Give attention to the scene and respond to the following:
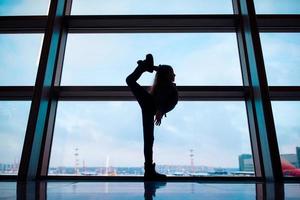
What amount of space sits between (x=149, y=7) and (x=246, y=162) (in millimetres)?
2355

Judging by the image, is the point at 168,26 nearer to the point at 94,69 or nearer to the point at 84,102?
the point at 94,69

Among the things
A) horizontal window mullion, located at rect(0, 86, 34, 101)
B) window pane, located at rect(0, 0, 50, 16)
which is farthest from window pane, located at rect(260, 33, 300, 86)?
window pane, located at rect(0, 0, 50, 16)

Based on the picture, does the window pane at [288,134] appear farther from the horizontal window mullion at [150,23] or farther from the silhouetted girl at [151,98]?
the silhouetted girl at [151,98]

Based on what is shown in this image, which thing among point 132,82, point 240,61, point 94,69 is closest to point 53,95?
point 94,69

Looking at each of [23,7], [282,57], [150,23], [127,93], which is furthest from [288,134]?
[23,7]

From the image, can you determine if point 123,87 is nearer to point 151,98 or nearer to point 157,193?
point 151,98

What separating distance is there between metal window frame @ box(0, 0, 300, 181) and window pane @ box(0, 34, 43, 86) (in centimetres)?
11

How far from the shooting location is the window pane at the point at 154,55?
3.88m

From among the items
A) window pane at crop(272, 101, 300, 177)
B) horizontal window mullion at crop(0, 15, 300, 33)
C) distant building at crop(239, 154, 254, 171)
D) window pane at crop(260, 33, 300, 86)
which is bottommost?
distant building at crop(239, 154, 254, 171)

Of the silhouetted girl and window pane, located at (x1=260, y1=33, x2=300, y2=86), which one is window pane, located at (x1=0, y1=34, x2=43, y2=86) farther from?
window pane, located at (x1=260, y1=33, x2=300, y2=86)

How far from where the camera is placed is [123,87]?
143 inches

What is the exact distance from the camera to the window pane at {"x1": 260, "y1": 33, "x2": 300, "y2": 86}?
3785 mm

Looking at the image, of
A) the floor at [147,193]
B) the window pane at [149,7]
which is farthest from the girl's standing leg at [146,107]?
the window pane at [149,7]

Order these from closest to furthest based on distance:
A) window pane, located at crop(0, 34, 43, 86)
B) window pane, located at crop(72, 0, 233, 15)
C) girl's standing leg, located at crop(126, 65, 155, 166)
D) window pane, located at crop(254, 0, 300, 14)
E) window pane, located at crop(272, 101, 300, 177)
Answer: girl's standing leg, located at crop(126, 65, 155, 166) → window pane, located at crop(272, 101, 300, 177) → window pane, located at crop(0, 34, 43, 86) → window pane, located at crop(254, 0, 300, 14) → window pane, located at crop(72, 0, 233, 15)
